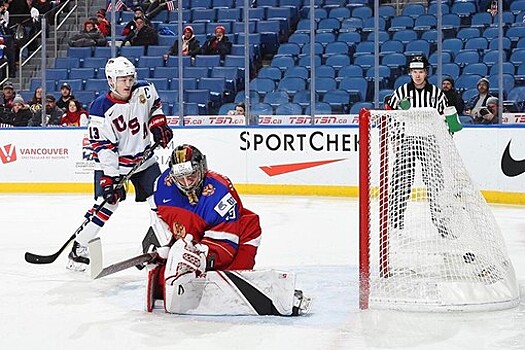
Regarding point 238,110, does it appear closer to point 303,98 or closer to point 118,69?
point 303,98

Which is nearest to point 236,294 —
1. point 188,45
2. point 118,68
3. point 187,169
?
point 187,169

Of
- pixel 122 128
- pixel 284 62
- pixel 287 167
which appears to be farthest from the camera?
pixel 284 62

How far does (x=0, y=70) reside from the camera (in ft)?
33.5

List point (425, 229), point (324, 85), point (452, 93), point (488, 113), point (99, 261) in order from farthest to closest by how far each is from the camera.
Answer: point (324, 85), point (452, 93), point (488, 113), point (425, 229), point (99, 261)

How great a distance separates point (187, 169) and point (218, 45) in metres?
5.89

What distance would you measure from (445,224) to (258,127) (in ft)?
16.3

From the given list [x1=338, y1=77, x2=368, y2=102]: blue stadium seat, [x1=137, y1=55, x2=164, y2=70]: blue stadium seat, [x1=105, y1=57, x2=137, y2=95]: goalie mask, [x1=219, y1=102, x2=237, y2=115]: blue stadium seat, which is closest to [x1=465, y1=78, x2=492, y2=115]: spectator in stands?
[x1=338, y1=77, x2=368, y2=102]: blue stadium seat

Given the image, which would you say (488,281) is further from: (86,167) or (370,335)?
(86,167)

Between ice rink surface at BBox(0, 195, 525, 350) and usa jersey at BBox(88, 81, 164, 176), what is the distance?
1.85ft

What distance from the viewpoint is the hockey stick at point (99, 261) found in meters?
3.84

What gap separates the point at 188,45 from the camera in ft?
31.0

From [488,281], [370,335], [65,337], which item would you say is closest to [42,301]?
[65,337]

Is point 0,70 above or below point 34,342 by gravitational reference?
above

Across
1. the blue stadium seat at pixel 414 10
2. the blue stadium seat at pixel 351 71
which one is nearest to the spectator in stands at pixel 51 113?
the blue stadium seat at pixel 351 71
